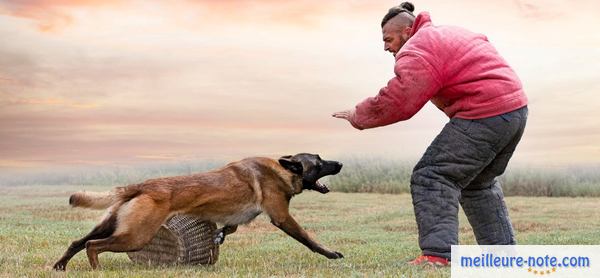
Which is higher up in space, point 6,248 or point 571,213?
point 6,248

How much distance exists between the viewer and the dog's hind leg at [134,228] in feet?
21.0

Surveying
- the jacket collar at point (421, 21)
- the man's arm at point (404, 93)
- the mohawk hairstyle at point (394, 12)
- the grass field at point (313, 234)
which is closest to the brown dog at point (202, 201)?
the grass field at point (313, 234)

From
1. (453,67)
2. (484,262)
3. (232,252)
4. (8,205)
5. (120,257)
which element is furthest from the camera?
(8,205)

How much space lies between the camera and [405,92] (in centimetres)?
606

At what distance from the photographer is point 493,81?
6242mm

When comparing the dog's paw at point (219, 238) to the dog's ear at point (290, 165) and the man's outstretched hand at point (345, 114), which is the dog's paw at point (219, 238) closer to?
the dog's ear at point (290, 165)

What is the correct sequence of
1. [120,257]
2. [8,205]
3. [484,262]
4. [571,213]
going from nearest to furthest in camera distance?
1. [484,262]
2. [120,257]
3. [571,213]
4. [8,205]

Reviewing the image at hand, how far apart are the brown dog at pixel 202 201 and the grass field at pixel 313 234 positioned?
27cm

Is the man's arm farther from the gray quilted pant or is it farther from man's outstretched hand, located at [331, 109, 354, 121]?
the gray quilted pant

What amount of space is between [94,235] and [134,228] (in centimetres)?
43

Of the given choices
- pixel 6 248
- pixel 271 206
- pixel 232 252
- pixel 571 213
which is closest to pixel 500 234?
pixel 271 206

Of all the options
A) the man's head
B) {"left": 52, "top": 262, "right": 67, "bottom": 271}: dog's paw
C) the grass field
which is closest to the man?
the man's head

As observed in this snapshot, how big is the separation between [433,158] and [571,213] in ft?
32.4

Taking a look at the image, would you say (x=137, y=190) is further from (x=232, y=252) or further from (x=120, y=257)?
(x=232, y=252)
